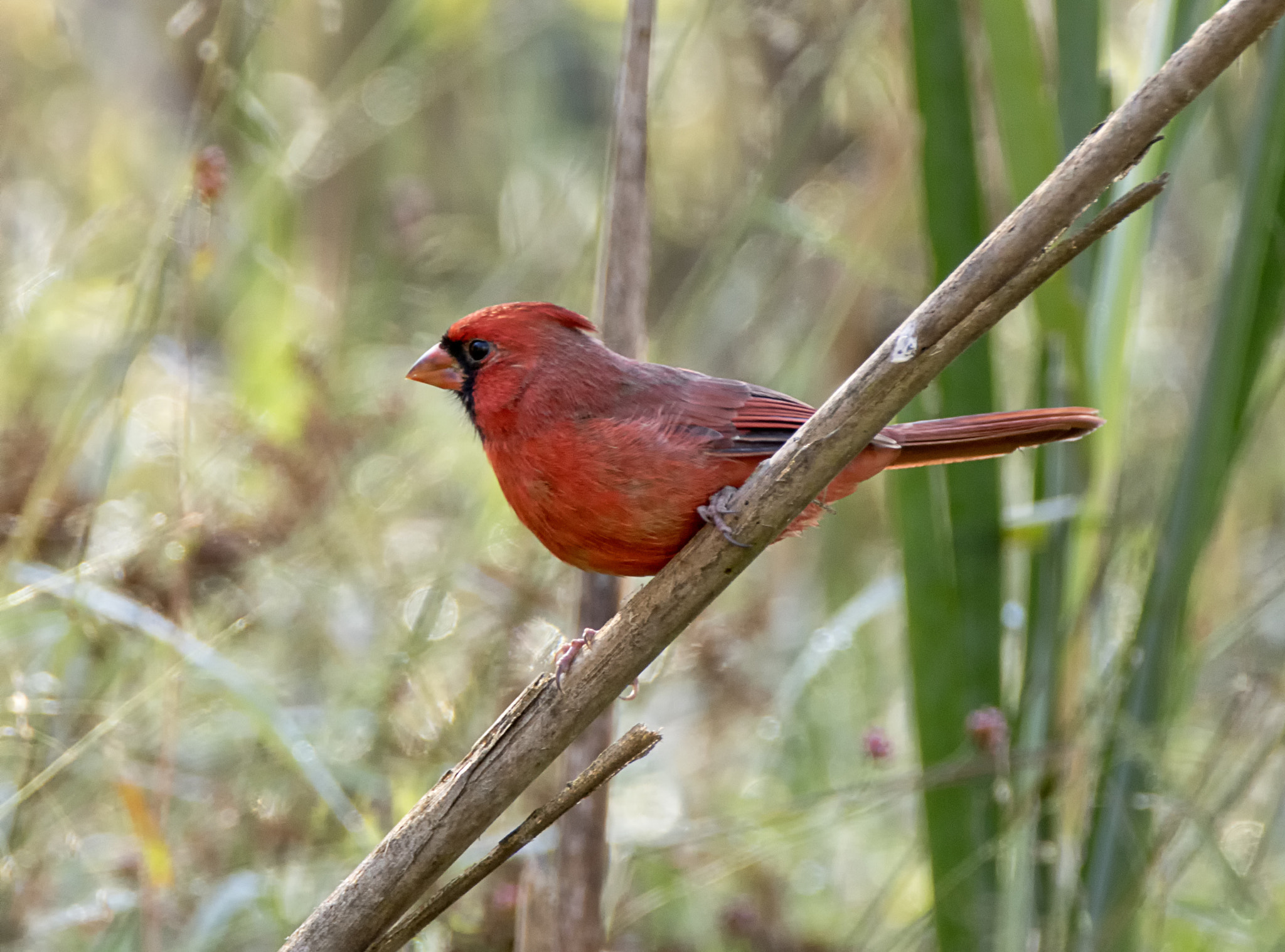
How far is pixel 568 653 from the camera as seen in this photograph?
1.74 meters

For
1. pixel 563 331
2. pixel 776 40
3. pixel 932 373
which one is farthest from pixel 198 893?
pixel 776 40

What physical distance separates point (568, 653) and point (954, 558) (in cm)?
69

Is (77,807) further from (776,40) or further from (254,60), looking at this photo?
(776,40)

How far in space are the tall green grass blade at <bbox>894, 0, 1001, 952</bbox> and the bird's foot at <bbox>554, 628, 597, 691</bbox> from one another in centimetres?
54

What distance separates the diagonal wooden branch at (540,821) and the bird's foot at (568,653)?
0.16 meters

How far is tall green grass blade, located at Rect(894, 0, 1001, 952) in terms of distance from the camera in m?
1.99

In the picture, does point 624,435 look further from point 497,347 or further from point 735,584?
point 735,584

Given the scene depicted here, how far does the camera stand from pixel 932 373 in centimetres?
129

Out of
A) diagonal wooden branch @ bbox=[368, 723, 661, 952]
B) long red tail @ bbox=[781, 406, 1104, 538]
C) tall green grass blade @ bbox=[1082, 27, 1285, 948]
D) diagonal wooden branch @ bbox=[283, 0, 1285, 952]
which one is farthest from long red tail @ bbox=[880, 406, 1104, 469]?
diagonal wooden branch @ bbox=[368, 723, 661, 952]

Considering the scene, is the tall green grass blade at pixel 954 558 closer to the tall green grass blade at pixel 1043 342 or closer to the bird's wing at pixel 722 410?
the tall green grass blade at pixel 1043 342

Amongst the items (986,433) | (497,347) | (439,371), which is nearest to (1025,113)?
(986,433)

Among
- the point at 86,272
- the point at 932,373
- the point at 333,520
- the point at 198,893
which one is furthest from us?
the point at 86,272

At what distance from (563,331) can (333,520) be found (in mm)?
1123

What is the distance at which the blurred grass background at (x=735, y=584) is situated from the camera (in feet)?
6.57
